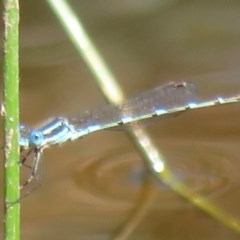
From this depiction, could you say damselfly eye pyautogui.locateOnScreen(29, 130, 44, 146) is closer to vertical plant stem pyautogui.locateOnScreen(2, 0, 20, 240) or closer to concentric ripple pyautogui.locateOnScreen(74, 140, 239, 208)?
vertical plant stem pyautogui.locateOnScreen(2, 0, 20, 240)

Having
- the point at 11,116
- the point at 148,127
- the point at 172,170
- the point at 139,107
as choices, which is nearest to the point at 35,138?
the point at 139,107

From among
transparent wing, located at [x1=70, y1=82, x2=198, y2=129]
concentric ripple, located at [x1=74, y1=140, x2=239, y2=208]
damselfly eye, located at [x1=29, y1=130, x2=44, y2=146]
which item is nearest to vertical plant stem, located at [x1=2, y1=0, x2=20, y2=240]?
damselfly eye, located at [x1=29, y1=130, x2=44, y2=146]

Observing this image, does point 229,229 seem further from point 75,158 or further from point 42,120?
point 42,120

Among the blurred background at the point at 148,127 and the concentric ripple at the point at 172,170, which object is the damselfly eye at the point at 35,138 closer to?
the blurred background at the point at 148,127

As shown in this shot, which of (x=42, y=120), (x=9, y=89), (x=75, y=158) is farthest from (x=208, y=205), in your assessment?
(x=9, y=89)

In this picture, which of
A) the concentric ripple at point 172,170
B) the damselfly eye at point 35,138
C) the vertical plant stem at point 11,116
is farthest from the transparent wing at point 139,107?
the vertical plant stem at point 11,116
